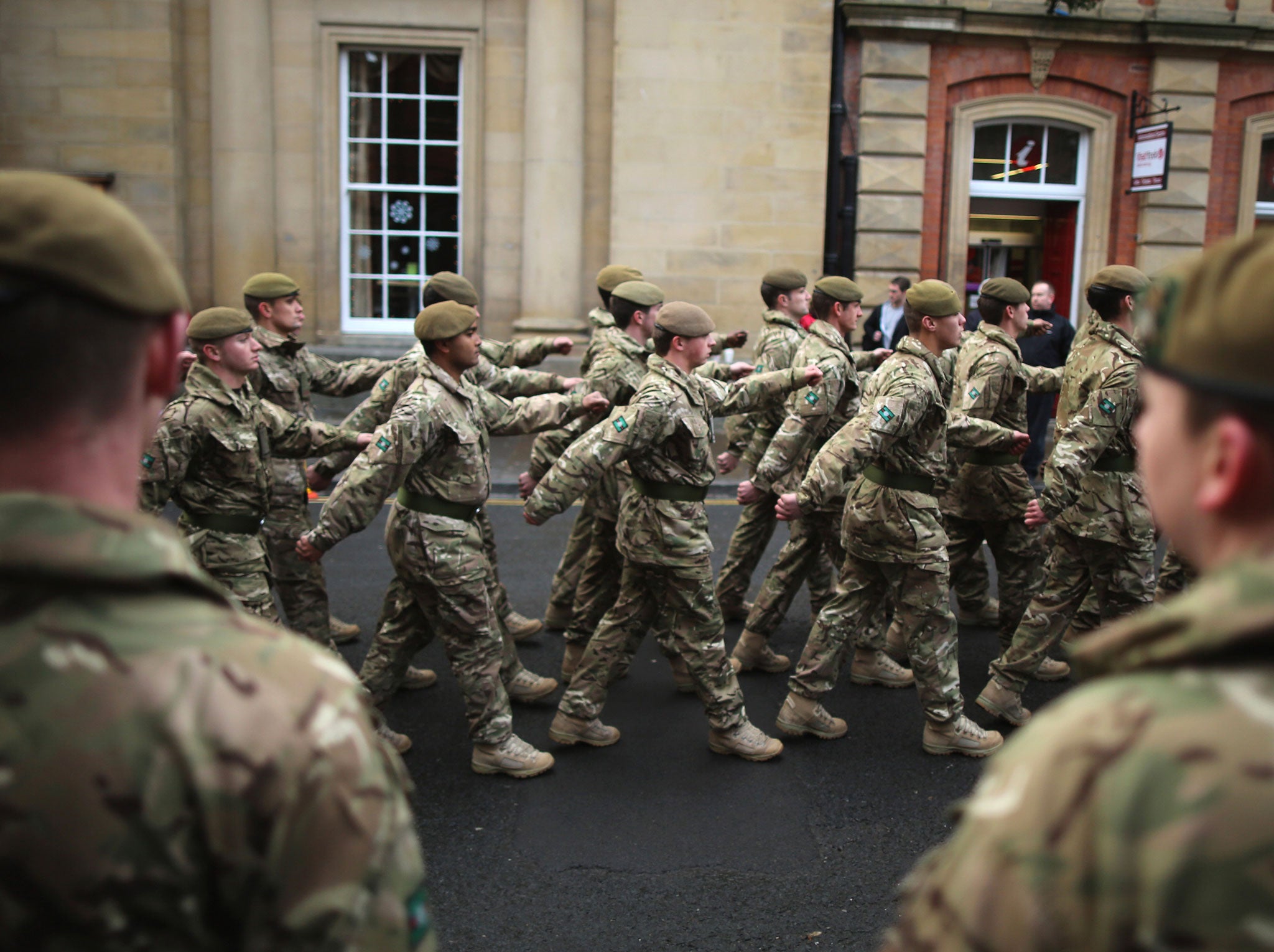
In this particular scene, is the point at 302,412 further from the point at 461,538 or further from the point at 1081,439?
the point at 1081,439

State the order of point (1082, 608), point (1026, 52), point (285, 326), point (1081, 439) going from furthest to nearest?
point (1026, 52) < point (285, 326) < point (1082, 608) < point (1081, 439)

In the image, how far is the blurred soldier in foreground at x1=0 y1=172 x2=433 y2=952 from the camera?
127cm

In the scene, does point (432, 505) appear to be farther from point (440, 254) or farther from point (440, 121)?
point (440, 121)

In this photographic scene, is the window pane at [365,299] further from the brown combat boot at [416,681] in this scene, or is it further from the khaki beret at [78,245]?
the khaki beret at [78,245]

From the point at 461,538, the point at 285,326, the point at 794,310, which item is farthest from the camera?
the point at 794,310

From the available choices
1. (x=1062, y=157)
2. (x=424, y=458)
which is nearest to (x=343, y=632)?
(x=424, y=458)

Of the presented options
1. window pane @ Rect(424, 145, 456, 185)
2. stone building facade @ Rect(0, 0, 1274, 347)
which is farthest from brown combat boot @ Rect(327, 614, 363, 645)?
A: window pane @ Rect(424, 145, 456, 185)

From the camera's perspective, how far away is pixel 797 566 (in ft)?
21.4

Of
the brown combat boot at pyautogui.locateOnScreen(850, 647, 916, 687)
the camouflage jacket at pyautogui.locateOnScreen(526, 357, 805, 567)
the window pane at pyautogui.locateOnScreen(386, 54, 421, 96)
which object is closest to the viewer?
the camouflage jacket at pyautogui.locateOnScreen(526, 357, 805, 567)

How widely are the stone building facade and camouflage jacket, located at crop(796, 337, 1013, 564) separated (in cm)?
898

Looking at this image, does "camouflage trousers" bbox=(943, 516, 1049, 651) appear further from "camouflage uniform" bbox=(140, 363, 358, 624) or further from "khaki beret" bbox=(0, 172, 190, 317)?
"khaki beret" bbox=(0, 172, 190, 317)

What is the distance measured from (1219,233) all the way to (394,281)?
10.4m

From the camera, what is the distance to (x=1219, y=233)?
15.1 metres

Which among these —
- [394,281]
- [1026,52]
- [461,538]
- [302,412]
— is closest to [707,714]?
[461,538]
